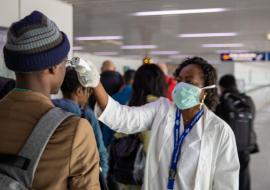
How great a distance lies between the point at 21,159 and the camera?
1.13 m

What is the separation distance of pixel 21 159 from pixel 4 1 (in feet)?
8.35

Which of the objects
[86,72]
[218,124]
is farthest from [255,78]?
[86,72]

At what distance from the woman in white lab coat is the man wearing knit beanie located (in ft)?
2.47

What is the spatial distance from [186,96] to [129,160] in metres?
0.82

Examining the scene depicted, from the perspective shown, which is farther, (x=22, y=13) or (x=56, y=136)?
(x=22, y=13)

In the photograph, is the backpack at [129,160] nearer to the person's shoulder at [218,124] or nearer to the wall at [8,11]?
the person's shoulder at [218,124]

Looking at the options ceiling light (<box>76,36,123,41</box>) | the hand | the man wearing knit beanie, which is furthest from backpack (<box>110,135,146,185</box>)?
ceiling light (<box>76,36,123,41</box>)

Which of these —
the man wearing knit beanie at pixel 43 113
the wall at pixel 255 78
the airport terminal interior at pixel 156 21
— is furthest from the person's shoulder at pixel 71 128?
the wall at pixel 255 78

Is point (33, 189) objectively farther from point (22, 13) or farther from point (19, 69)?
point (22, 13)

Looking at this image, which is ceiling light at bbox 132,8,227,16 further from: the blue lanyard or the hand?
the hand

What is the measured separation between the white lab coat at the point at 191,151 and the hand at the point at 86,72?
0.62 feet

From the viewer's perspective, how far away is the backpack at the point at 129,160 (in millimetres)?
2838

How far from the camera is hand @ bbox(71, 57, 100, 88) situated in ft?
6.19

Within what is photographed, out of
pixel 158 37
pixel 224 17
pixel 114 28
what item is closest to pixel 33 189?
Result: pixel 224 17
